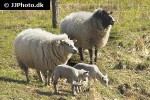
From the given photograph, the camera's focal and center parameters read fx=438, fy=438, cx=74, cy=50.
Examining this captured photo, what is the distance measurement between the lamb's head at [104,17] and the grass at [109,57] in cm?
135

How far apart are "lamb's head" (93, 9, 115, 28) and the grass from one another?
4.43 ft

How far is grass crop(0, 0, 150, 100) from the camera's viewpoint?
1102 cm

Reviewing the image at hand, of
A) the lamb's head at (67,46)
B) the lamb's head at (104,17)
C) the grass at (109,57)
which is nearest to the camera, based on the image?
the grass at (109,57)

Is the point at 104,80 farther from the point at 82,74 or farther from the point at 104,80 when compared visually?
the point at 82,74

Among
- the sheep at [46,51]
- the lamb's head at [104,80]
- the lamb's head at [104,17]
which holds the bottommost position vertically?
the lamb's head at [104,80]

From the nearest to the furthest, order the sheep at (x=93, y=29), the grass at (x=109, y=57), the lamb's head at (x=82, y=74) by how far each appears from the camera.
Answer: the grass at (x=109, y=57), the lamb's head at (x=82, y=74), the sheep at (x=93, y=29)

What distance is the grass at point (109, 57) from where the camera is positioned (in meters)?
11.0

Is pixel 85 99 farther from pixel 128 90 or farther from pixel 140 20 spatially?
pixel 140 20

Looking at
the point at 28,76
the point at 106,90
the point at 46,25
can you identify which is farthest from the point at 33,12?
the point at 106,90

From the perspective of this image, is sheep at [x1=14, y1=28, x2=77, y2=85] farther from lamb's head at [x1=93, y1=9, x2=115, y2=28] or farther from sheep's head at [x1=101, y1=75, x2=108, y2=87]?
lamb's head at [x1=93, y1=9, x2=115, y2=28]

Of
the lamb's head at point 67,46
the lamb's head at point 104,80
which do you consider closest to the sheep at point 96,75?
the lamb's head at point 104,80

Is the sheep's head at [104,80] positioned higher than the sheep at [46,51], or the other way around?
the sheep at [46,51]

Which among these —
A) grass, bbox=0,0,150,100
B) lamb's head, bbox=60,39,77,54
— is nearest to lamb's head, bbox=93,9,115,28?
grass, bbox=0,0,150,100

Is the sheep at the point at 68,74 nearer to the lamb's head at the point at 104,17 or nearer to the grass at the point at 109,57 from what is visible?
the grass at the point at 109,57
